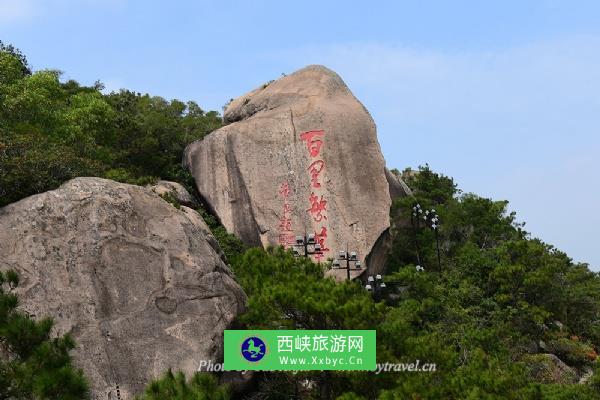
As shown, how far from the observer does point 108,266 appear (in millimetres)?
10992

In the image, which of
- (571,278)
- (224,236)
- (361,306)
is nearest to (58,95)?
(224,236)

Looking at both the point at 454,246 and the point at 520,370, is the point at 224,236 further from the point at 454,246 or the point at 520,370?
the point at 520,370

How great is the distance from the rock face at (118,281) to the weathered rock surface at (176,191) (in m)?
Result: 6.96

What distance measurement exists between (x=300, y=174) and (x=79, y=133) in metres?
6.39

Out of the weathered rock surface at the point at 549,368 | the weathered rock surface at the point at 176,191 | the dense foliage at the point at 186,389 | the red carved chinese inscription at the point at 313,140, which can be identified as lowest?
the dense foliage at the point at 186,389

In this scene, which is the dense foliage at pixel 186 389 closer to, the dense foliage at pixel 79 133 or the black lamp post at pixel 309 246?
the dense foliage at pixel 79 133

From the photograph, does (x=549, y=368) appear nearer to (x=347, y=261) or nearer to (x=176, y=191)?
(x=347, y=261)

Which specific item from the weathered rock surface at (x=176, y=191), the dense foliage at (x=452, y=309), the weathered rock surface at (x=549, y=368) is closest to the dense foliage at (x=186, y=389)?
the dense foliage at (x=452, y=309)

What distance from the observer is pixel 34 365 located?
551 centimetres

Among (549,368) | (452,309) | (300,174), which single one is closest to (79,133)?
(300,174)

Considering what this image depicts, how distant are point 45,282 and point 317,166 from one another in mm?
10582

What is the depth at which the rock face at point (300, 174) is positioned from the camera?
1909 cm

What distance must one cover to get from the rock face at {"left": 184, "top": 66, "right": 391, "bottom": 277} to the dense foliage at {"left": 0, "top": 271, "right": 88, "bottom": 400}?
13.2m

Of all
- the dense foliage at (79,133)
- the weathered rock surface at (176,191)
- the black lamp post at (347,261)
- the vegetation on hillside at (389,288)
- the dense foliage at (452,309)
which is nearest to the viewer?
the vegetation on hillside at (389,288)
